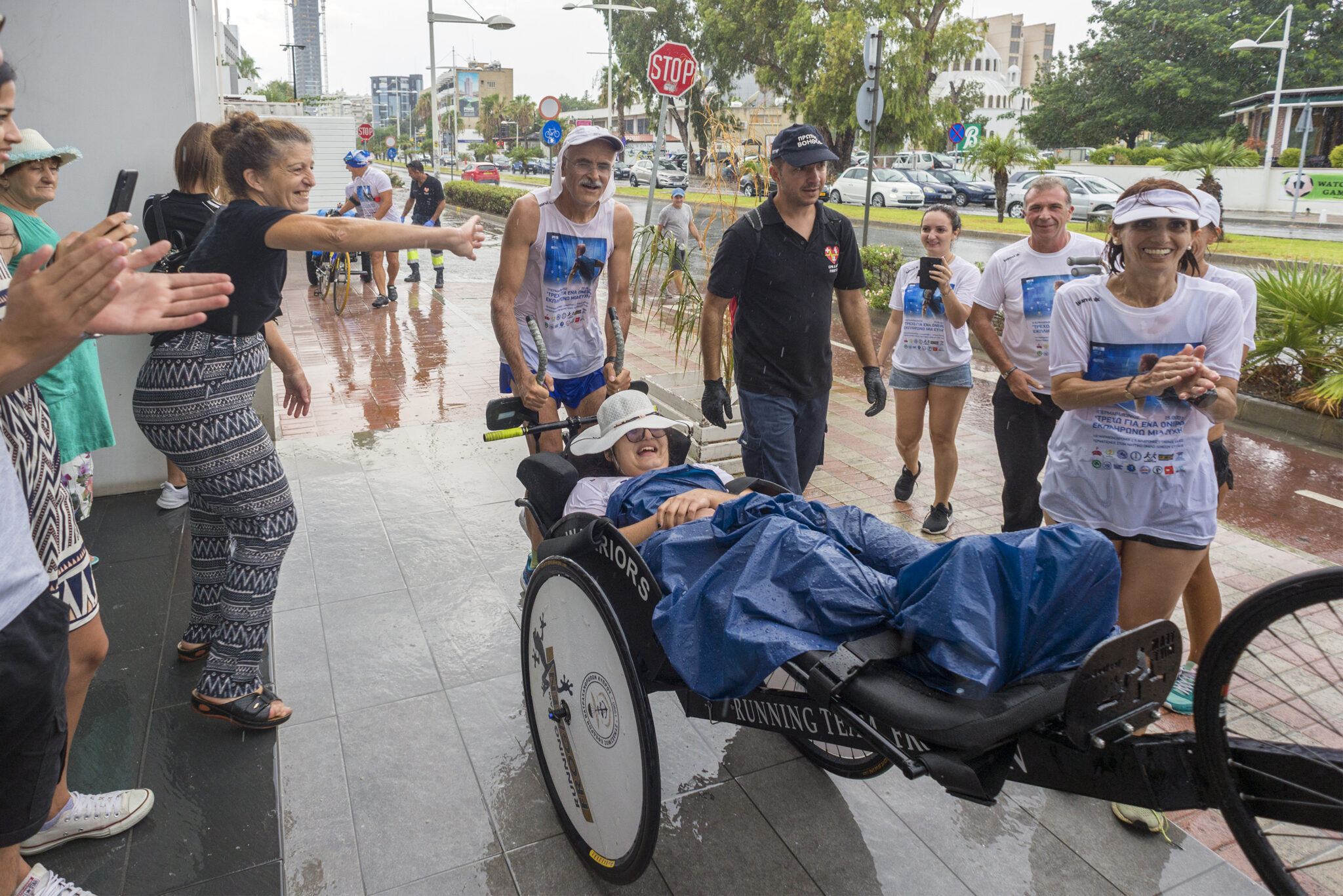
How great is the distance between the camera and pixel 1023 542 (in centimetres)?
189

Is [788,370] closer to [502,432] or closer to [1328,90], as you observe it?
[502,432]

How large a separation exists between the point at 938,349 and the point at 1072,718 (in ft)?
12.9

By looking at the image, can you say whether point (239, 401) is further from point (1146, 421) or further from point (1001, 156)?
point (1001, 156)

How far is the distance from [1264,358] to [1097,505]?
20.0 ft

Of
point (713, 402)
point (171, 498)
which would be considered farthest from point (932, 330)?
point (171, 498)

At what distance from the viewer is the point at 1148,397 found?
3.04m

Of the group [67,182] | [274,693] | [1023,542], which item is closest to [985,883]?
[1023,542]

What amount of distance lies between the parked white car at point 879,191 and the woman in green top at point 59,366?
28.0 metres

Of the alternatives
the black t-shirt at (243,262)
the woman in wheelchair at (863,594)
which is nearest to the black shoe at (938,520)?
the woman in wheelchair at (863,594)

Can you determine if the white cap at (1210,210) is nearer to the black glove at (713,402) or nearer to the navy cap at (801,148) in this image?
the navy cap at (801,148)

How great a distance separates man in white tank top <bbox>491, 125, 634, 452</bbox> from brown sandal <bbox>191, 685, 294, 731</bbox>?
151 cm

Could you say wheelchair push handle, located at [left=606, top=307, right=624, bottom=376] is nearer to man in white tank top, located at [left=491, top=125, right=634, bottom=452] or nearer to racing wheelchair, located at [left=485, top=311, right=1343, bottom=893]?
man in white tank top, located at [left=491, top=125, right=634, bottom=452]

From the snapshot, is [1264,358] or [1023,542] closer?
[1023,542]

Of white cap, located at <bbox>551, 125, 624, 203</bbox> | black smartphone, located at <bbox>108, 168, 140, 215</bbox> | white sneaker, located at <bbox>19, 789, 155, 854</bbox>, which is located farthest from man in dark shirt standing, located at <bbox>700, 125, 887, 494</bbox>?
white sneaker, located at <bbox>19, 789, 155, 854</bbox>
